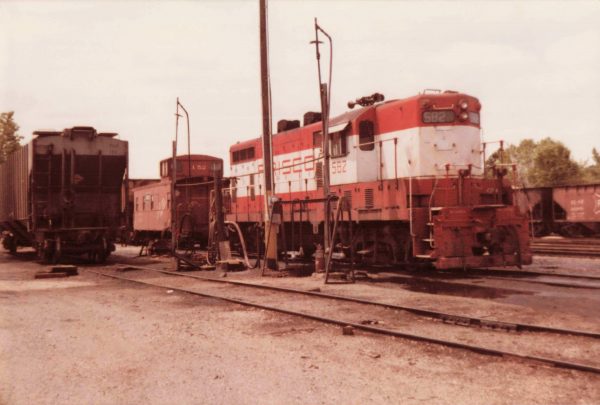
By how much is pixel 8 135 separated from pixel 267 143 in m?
32.2

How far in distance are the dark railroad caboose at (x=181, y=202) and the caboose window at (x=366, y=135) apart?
21.0 feet

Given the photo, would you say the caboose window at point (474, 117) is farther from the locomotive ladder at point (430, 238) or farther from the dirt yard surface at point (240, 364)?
the dirt yard surface at point (240, 364)

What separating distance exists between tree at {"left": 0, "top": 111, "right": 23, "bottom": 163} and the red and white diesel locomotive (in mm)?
31565

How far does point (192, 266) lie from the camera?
592 inches

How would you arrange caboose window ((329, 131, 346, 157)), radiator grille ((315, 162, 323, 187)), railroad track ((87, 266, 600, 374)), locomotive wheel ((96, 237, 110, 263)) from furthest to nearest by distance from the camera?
locomotive wheel ((96, 237, 110, 263)), radiator grille ((315, 162, 323, 187)), caboose window ((329, 131, 346, 157)), railroad track ((87, 266, 600, 374))

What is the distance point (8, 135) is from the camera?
38625 mm

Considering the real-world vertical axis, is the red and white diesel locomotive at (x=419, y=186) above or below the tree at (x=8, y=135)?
below

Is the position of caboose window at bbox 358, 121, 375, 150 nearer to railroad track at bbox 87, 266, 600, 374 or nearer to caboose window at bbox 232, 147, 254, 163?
railroad track at bbox 87, 266, 600, 374

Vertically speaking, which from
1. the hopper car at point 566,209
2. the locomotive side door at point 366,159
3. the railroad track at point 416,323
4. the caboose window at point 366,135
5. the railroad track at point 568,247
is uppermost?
the caboose window at point 366,135

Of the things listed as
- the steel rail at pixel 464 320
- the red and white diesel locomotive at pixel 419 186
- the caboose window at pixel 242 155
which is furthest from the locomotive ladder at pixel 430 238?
the caboose window at pixel 242 155

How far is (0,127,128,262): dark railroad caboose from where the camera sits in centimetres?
1641

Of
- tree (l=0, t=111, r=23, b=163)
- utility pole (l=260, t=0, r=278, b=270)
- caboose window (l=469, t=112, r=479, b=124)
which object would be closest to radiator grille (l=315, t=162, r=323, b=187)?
utility pole (l=260, t=0, r=278, b=270)

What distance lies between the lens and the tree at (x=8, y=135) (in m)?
38.0

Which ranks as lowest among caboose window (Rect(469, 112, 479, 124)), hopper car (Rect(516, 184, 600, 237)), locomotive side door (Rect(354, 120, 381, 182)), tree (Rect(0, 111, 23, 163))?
hopper car (Rect(516, 184, 600, 237))
